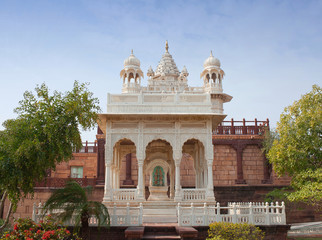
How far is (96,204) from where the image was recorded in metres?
12.7

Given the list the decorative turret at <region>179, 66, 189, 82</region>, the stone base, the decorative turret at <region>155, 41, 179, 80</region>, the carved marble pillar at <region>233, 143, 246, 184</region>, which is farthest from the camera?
the carved marble pillar at <region>233, 143, 246, 184</region>

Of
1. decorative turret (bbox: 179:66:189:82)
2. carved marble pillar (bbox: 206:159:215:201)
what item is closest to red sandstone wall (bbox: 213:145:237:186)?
decorative turret (bbox: 179:66:189:82)

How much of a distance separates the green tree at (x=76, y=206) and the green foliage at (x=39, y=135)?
109cm

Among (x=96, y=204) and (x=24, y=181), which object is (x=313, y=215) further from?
(x=24, y=181)

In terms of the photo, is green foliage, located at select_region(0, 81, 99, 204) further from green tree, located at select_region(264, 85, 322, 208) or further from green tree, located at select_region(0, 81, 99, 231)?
green tree, located at select_region(264, 85, 322, 208)

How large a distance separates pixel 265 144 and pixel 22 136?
17.7 meters

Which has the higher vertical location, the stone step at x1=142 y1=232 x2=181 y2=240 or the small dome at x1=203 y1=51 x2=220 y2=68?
the small dome at x1=203 y1=51 x2=220 y2=68

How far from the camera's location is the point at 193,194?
53.6ft

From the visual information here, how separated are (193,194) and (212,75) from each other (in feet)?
34.8

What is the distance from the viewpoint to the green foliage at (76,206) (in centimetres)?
1262

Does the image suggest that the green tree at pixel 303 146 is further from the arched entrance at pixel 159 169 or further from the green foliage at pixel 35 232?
the green foliage at pixel 35 232

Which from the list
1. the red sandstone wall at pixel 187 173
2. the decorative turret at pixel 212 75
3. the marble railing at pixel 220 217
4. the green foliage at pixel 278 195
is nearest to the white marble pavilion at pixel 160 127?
the marble railing at pixel 220 217

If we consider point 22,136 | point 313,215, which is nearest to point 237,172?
point 313,215

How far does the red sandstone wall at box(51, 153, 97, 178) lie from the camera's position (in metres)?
27.3
